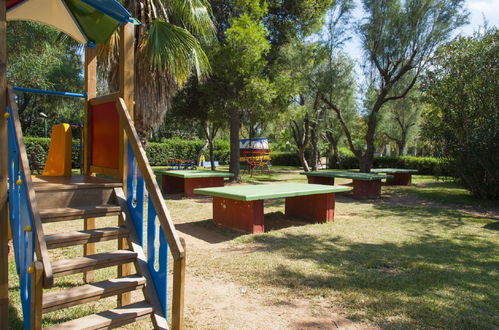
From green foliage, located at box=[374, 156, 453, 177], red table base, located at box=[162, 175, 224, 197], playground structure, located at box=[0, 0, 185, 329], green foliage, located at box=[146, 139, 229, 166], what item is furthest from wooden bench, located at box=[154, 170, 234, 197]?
green foliage, located at box=[146, 139, 229, 166]

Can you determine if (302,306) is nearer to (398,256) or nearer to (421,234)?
(398,256)

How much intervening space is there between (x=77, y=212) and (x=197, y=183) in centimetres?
834

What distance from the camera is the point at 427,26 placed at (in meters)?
12.5

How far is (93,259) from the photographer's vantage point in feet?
9.30

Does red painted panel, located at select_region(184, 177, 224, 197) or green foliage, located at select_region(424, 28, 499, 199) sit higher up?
green foliage, located at select_region(424, 28, 499, 199)

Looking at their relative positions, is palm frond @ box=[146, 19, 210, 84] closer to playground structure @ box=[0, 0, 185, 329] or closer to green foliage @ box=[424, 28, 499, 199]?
playground structure @ box=[0, 0, 185, 329]

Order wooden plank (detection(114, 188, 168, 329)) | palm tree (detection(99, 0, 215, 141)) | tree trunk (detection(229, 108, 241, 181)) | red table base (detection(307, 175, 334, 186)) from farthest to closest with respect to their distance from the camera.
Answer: tree trunk (detection(229, 108, 241, 181)), red table base (detection(307, 175, 334, 186)), palm tree (detection(99, 0, 215, 141)), wooden plank (detection(114, 188, 168, 329))

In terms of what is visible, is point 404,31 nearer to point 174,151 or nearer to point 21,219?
point 21,219

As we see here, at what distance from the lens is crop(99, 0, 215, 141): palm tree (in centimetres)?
809

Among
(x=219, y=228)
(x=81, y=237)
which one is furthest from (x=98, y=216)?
(x=219, y=228)

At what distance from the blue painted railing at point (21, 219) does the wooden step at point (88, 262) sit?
0.19 meters

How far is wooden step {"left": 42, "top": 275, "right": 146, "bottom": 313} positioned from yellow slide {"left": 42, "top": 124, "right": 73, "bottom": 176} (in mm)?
2152

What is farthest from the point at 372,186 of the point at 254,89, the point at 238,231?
the point at 238,231

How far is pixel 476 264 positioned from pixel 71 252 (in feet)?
18.7
